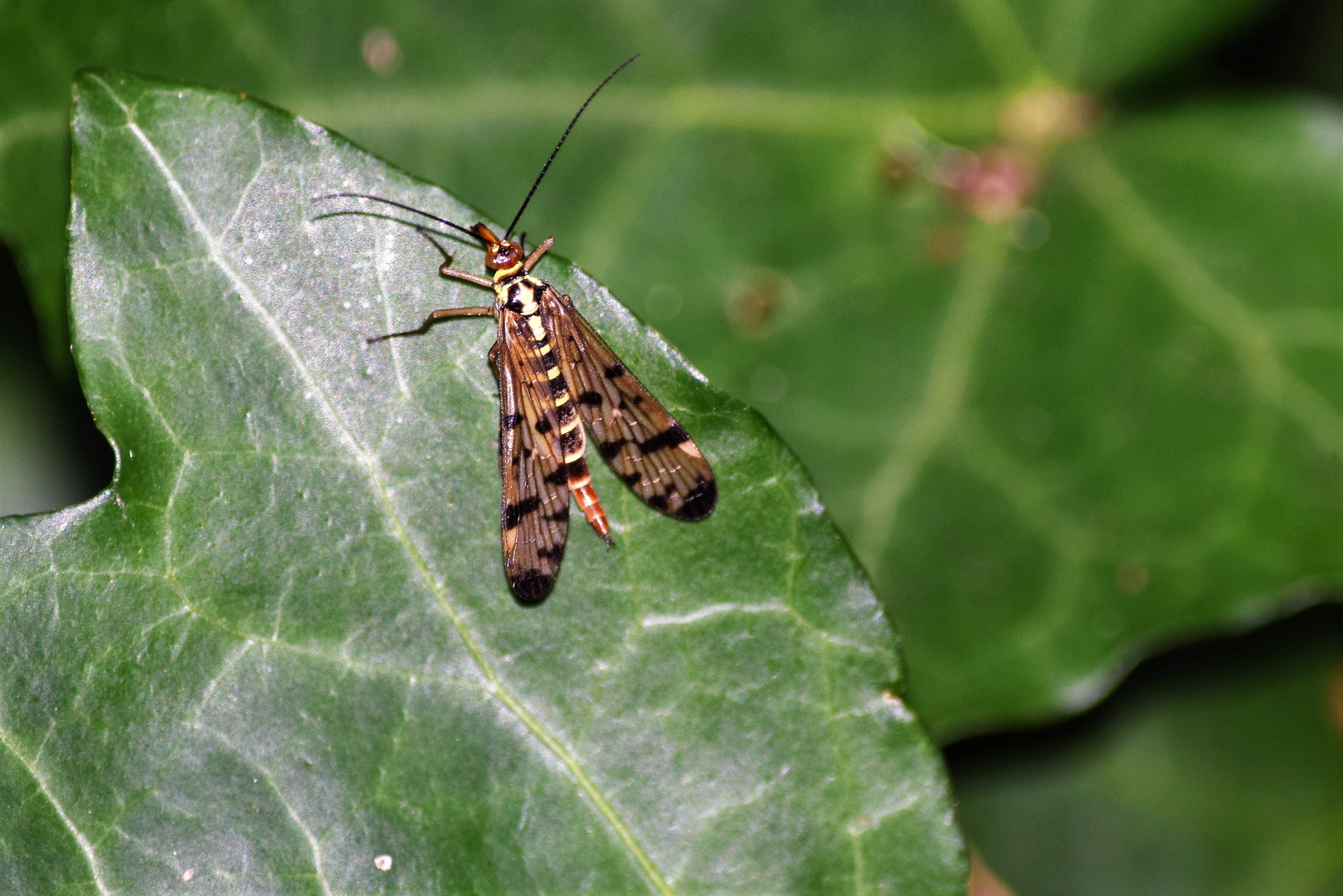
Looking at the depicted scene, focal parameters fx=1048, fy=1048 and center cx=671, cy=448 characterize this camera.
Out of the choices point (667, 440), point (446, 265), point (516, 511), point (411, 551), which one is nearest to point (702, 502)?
point (667, 440)

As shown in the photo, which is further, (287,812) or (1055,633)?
(1055,633)

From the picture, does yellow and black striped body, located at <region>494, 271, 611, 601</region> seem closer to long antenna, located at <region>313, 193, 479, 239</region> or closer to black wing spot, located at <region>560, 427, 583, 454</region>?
black wing spot, located at <region>560, 427, 583, 454</region>

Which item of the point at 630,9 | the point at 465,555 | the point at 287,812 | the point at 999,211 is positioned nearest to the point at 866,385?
the point at 999,211

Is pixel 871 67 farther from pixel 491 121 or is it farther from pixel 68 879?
pixel 68 879

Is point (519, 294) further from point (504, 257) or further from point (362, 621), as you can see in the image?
point (362, 621)

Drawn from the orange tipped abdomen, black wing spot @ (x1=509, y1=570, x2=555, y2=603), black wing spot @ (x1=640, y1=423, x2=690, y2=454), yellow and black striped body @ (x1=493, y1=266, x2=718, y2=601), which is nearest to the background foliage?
yellow and black striped body @ (x1=493, y1=266, x2=718, y2=601)

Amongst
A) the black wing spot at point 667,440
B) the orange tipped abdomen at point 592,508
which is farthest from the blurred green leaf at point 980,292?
the orange tipped abdomen at point 592,508
